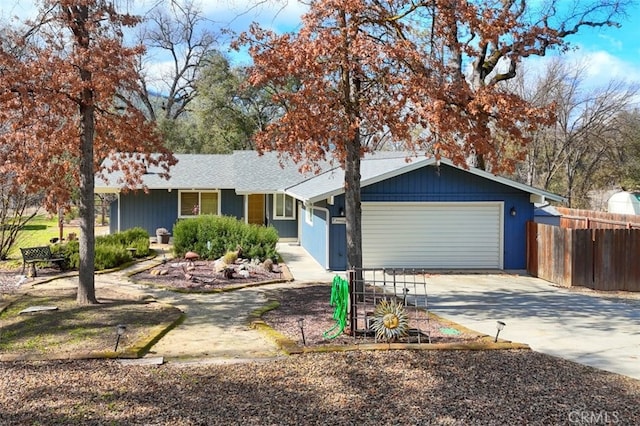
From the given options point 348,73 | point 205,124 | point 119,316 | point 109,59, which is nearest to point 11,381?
point 119,316

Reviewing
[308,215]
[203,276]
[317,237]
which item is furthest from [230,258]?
[308,215]

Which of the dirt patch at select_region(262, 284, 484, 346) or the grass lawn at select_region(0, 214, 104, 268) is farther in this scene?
the grass lawn at select_region(0, 214, 104, 268)

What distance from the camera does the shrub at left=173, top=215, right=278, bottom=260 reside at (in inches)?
626

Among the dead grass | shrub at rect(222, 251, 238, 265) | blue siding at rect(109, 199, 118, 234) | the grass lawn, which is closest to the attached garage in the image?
shrub at rect(222, 251, 238, 265)

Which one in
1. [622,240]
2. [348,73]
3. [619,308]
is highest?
[348,73]

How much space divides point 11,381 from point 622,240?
1323cm

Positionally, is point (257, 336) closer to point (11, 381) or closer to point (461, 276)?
point (11, 381)

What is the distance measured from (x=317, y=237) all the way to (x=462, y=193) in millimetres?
4671

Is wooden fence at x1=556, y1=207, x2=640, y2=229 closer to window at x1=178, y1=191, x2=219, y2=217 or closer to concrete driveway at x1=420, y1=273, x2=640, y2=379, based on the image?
concrete driveway at x1=420, y1=273, x2=640, y2=379

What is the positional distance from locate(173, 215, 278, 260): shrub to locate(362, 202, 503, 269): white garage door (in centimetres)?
303

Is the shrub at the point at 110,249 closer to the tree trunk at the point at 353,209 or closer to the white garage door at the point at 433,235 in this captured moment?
the white garage door at the point at 433,235

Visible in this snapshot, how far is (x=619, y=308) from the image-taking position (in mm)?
10883

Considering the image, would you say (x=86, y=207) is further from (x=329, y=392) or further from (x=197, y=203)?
(x=197, y=203)

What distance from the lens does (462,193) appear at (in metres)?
15.7
